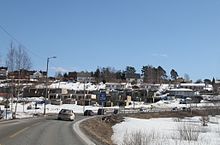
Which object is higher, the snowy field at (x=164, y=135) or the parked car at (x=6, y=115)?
the parked car at (x=6, y=115)

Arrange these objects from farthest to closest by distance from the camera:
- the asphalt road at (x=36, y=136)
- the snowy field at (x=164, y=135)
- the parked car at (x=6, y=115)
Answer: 1. the parked car at (x=6, y=115)
2. the snowy field at (x=164, y=135)
3. the asphalt road at (x=36, y=136)

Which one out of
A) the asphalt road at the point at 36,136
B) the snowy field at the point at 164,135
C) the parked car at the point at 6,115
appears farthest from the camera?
the parked car at the point at 6,115

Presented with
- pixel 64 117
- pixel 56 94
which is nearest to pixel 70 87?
pixel 56 94

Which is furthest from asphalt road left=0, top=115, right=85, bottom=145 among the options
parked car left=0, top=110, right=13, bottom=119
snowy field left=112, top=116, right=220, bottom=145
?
parked car left=0, top=110, right=13, bottom=119

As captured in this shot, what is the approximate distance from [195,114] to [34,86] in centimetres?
7094

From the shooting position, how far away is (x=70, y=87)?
624ft

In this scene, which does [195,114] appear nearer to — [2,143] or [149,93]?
[149,93]

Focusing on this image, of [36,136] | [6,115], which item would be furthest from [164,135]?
[36,136]

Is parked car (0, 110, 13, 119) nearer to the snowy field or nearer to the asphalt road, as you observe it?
the snowy field

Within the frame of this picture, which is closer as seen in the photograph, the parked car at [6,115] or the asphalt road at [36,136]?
the asphalt road at [36,136]

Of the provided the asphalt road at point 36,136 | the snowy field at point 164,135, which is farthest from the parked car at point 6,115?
the asphalt road at point 36,136

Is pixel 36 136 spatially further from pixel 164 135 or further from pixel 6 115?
pixel 6 115

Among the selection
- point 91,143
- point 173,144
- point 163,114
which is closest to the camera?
point 91,143

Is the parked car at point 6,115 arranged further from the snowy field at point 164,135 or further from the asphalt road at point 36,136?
the asphalt road at point 36,136
